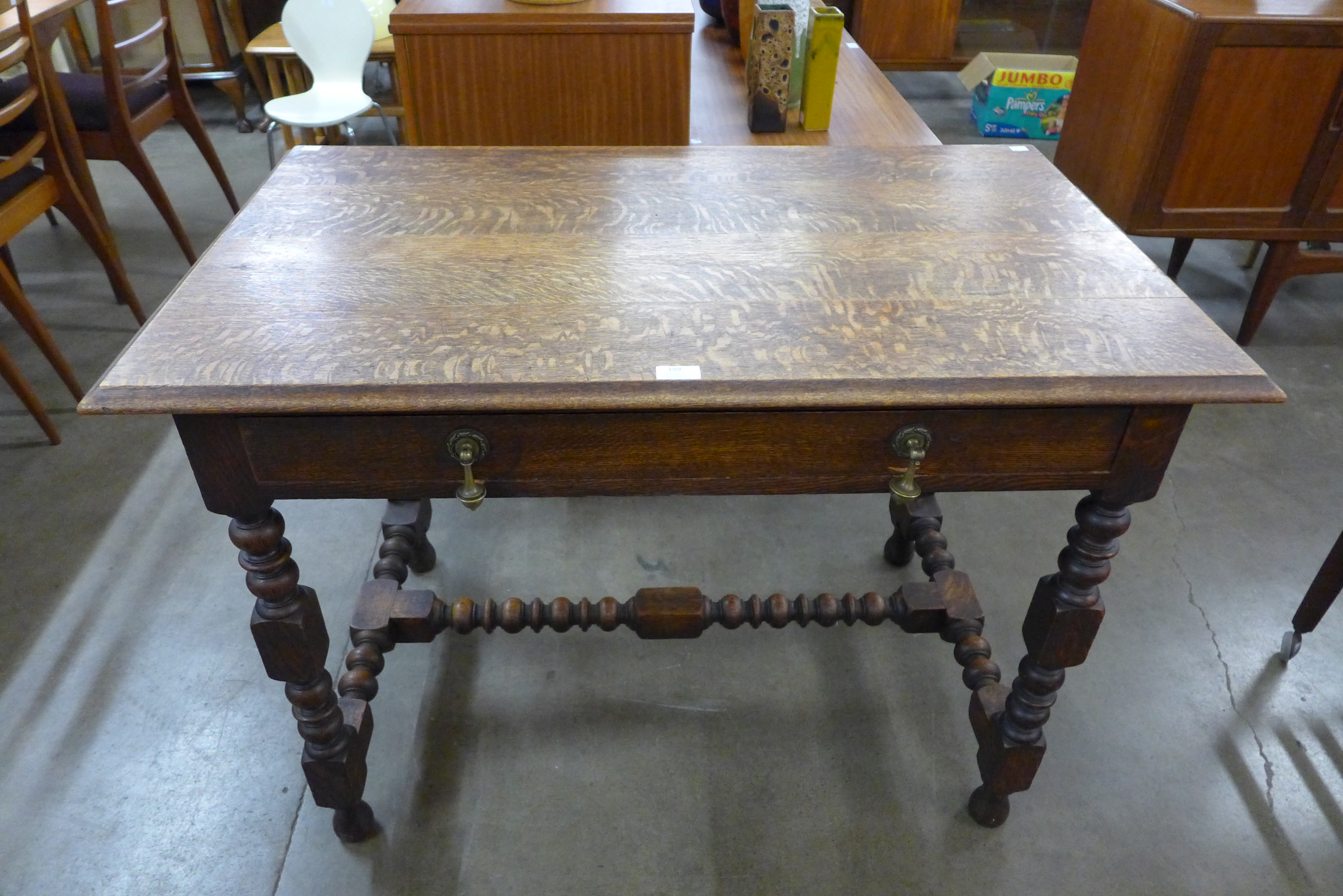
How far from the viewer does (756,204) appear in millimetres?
1243

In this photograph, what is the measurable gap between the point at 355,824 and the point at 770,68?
5.25 ft

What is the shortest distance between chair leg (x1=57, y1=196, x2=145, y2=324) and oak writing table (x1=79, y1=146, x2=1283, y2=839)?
143 cm

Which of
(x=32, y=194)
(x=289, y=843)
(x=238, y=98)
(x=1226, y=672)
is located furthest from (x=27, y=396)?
(x=1226, y=672)

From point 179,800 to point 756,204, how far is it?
1.26m

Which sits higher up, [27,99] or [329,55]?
[27,99]

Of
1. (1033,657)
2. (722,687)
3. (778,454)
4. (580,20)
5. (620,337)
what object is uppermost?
(580,20)

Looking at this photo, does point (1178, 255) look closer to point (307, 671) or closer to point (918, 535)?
point (918, 535)

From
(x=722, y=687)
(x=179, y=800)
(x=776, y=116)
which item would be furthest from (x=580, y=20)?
(x=179, y=800)

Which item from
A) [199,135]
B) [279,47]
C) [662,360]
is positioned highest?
[662,360]

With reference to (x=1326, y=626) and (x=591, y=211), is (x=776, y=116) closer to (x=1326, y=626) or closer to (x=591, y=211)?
(x=591, y=211)

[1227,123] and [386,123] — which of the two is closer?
[1227,123]

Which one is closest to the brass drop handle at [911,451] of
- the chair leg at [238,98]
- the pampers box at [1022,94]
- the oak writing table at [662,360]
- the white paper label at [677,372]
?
the oak writing table at [662,360]

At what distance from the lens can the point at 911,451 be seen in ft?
3.13

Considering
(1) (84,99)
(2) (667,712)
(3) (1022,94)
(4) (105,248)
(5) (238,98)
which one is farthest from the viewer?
(5) (238,98)
